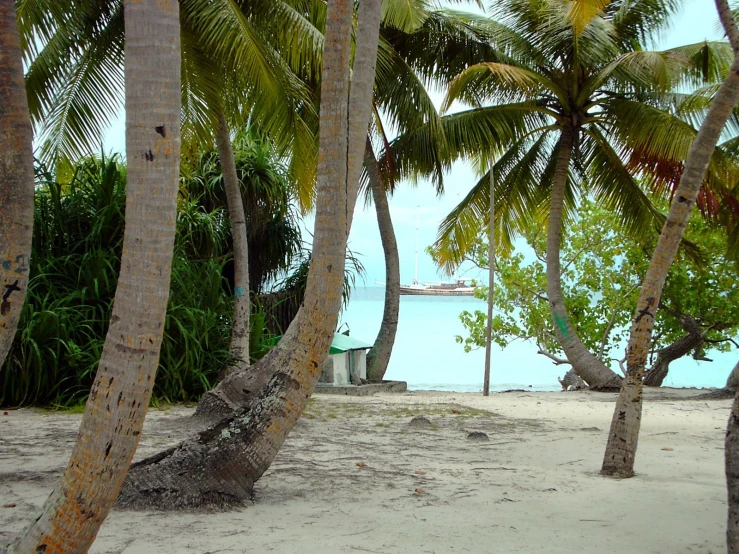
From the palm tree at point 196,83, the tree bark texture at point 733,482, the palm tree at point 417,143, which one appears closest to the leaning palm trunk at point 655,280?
the tree bark texture at point 733,482

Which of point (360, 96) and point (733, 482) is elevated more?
point (360, 96)

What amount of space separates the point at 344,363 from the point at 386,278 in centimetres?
273

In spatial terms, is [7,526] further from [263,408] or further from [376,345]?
[376,345]

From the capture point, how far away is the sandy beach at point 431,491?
11.9 ft

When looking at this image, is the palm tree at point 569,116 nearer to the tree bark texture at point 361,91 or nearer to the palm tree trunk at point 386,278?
the palm tree trunk at point 386,278

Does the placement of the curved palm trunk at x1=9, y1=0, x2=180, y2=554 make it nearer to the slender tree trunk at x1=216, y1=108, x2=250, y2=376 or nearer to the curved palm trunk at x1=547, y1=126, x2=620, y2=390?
the slender tree trunk at x1=216, y1=108, x2=250, y2=376

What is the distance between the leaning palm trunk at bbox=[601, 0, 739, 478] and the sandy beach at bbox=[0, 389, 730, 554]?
0.73ft

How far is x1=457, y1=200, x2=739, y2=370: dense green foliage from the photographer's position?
15.7m

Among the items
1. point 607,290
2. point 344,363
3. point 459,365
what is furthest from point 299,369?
point 459,365

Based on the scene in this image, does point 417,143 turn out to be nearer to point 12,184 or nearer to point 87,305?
point 87,305

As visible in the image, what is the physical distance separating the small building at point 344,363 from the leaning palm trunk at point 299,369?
699 cm

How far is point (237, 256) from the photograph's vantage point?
1002cm

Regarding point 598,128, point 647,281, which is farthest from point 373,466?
point 598,128

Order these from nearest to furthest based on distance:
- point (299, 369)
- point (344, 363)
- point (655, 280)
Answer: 1. point (299, 369)
2. point (655, 280)
3. point (344, 363)
